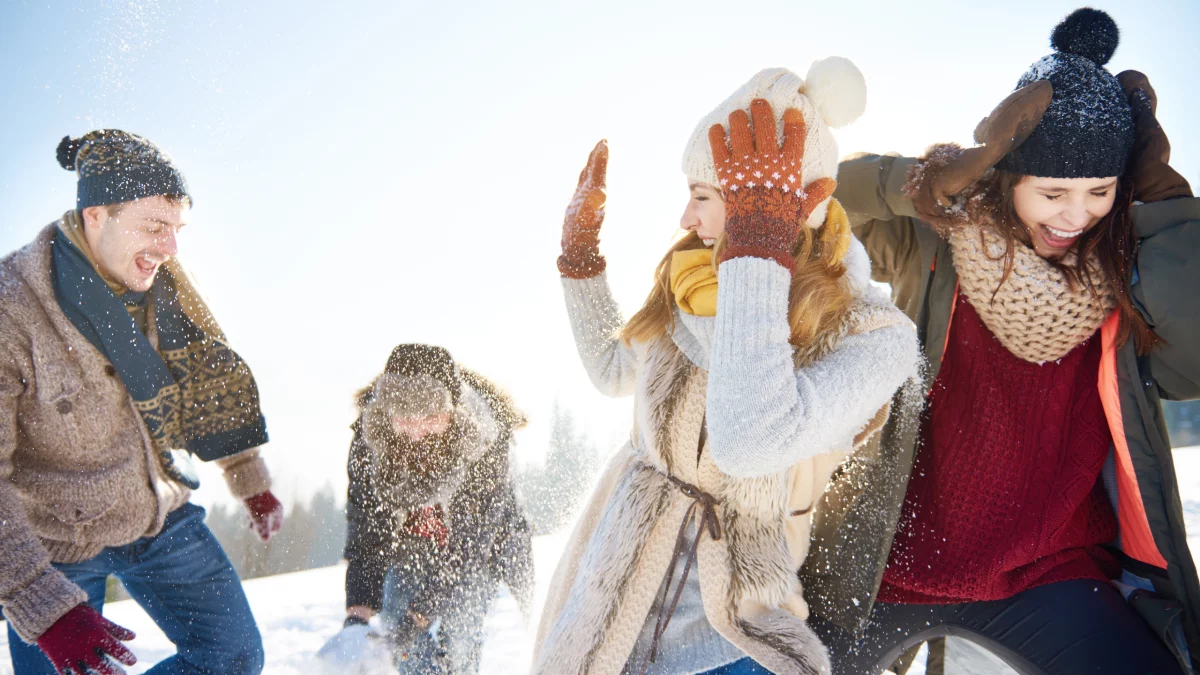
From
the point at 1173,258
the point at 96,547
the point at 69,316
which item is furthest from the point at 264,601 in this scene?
the point at 1173,258

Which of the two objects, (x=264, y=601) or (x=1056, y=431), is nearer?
(x=1056, y=431)

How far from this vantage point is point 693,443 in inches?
60.7

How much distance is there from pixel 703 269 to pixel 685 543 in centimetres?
61

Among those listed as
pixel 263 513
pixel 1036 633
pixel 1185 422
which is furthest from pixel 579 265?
pixel 1185 422

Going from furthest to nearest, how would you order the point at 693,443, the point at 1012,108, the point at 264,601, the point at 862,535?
the point at 264,601 → the point at 862,535 → the point at 1012,108 → the point at 693,443

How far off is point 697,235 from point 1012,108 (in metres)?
0.83

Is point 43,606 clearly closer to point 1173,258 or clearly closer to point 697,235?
point 697,235

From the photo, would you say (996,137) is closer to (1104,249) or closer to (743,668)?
(1104,249)

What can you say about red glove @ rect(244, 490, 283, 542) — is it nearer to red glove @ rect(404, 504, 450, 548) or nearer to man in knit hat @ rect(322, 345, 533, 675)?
man in knit hat @ rect(322, 345, 533, 675)

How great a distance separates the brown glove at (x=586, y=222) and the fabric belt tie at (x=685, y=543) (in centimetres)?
72

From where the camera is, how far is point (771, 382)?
51.6 inches

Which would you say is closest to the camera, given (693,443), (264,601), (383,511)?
(693,443)

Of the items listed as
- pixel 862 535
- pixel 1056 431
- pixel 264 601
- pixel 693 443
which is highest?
pixel 693 443

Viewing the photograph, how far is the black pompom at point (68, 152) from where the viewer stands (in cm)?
231
